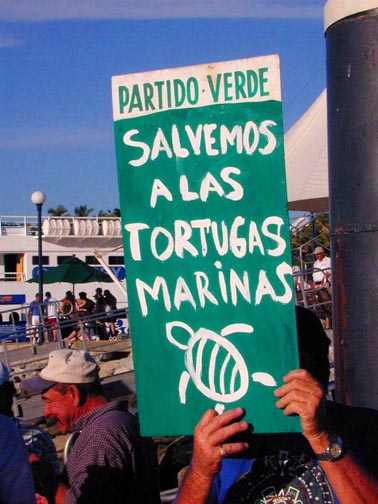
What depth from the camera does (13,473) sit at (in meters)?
3.22

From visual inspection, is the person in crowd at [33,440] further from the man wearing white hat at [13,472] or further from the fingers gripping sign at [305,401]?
the fingers gripping sign at [305,401]

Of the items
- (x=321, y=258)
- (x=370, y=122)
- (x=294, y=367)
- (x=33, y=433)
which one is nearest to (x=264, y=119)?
(x=294, y=367)

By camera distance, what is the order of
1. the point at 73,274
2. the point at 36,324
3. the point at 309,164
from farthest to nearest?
the point at 73,274, the point at 36,324, the point at 309,164

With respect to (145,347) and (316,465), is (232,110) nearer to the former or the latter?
(145,347)

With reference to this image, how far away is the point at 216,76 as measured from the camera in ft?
8.45

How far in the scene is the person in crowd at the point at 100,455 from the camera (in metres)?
3.78

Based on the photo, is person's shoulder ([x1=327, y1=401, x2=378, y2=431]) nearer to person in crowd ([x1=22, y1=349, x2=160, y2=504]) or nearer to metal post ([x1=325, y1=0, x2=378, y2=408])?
metal post ([x1=325, y1=0, x2=378, y2=408])

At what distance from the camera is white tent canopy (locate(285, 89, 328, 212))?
12953 millimetres

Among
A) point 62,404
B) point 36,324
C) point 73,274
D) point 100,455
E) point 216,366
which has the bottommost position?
point 36,324

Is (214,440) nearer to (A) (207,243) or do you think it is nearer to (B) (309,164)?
(A) (207,243)

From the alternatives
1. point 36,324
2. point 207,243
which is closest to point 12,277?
point 36,324

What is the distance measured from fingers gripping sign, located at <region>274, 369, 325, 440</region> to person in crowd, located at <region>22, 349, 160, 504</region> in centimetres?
163

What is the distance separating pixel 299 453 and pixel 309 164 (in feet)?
35.7

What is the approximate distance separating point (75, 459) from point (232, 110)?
6.39ft
